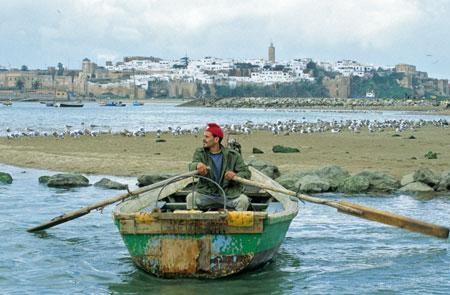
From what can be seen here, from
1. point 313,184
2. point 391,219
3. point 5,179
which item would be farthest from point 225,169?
point 5,179

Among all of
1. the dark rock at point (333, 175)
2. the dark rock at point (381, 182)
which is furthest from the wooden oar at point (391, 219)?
the dark rock at point (381, 182)

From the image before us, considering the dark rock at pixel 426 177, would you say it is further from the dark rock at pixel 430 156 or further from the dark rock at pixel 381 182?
the dark rock at pixel 430 156

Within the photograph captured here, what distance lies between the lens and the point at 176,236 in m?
10.4

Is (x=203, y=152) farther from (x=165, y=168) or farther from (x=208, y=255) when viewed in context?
(x=165, y=168)

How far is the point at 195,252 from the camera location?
10461mm

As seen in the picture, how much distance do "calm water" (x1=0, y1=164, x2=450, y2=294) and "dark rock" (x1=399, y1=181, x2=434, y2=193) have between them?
222cm

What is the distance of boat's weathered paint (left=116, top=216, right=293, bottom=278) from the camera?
1045 cm

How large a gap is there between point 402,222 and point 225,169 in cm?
235

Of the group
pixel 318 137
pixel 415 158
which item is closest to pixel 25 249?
pixel 415 158

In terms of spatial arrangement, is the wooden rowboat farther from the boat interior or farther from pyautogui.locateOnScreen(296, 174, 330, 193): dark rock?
pyautogui.locateOnScreen(296, 174, 330, 193): dark rock

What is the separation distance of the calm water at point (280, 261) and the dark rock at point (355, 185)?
227cm

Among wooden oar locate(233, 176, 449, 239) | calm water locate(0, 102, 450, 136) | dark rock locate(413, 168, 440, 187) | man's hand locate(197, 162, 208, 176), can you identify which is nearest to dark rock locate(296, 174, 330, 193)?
dark rock locate(413, 168, 440, 187)

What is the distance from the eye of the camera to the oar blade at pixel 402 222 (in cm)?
1058

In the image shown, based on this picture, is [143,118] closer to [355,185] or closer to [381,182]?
[381,182]
